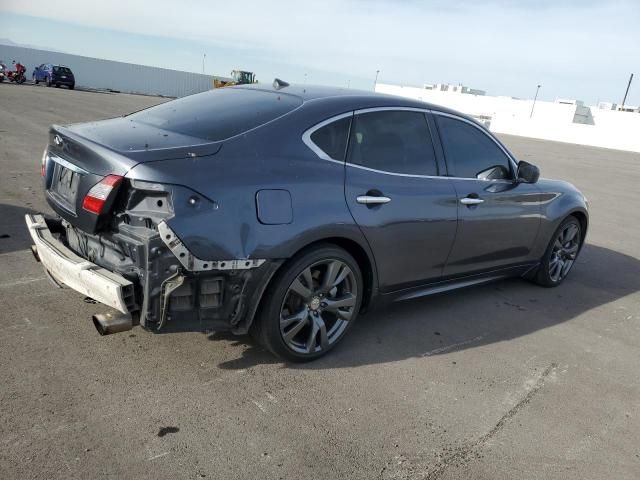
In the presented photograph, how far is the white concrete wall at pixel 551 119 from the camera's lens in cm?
4616

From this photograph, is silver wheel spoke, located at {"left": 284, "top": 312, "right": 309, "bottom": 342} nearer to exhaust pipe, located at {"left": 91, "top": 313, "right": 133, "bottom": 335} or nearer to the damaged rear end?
the damaged rear end

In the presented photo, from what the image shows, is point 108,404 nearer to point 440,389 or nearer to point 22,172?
point 440,389

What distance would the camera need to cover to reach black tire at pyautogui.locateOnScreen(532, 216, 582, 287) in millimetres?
5676

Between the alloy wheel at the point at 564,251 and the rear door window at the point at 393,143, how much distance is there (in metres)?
2.31

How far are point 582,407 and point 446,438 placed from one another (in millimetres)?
1131

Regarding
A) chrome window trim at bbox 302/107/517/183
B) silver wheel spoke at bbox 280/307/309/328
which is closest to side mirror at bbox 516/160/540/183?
chrome window trim at bbox 302/107/517/183

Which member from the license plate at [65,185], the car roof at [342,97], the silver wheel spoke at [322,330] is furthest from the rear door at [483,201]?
the license plate at [65,185]

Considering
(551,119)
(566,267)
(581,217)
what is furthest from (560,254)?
(551,119)

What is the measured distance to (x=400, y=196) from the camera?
388 centimetres

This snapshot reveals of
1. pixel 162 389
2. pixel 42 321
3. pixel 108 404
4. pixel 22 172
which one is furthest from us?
pixel 22 172

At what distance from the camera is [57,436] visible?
269cm

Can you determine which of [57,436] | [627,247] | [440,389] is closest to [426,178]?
[440,389]

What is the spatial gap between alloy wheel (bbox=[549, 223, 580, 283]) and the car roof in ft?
7.42

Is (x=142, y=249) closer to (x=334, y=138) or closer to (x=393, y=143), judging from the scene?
(x=334, y=138)
